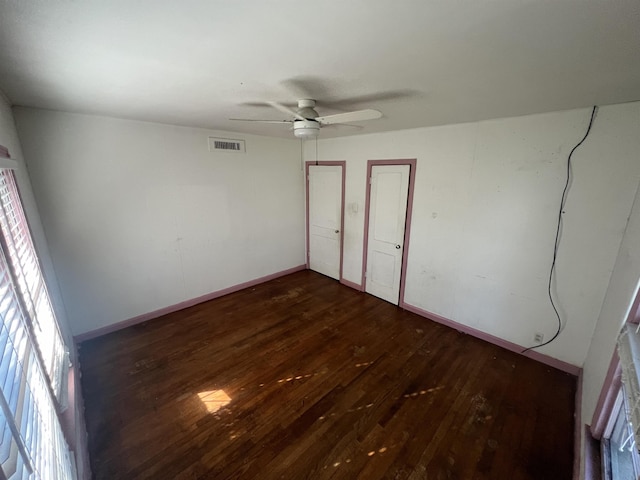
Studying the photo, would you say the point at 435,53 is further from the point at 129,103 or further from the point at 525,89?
the point at 129,103

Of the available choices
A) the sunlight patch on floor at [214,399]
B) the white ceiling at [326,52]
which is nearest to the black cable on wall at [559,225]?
the white ceiling at [326,52]

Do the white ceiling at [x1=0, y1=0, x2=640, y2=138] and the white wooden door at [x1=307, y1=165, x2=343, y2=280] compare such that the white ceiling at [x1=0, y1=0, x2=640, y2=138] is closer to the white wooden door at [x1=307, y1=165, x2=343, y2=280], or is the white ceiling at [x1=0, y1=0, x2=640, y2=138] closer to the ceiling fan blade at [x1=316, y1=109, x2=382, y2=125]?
the ceiling fan blade at [x1=316, y1=109, x2=382, y2=125]

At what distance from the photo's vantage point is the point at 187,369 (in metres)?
2.35

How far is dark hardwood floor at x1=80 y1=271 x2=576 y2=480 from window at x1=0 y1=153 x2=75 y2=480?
1.98ft

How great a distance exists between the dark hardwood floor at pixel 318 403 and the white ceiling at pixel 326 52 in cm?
226

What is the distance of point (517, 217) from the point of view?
2422 millimetres

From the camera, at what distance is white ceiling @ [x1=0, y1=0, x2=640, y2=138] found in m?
0.86

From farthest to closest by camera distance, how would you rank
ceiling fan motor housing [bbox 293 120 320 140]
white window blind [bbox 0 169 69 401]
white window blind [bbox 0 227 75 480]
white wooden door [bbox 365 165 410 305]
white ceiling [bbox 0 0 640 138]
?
white wooden door [bbox 365 165 410 305] < ceiling fan motor housing [bbox 293 120 320 140] < white window blind [bbox 0 169 69 401] < white ceiling [bbox 0 0 640 138] < white window blind [bbox 0 227 75 480]

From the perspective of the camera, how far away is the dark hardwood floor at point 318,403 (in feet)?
5.28

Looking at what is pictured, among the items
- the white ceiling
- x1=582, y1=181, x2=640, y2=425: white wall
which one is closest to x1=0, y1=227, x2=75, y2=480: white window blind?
the white ceiling

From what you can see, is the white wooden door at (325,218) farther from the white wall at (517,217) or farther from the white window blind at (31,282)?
the white window blind at (31,282)

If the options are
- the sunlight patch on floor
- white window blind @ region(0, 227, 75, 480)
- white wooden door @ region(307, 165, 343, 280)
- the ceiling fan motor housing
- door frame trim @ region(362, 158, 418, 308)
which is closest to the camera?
white window blind @ region(0, 227, 75, 480)

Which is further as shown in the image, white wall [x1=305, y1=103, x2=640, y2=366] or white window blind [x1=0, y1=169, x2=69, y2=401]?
white wall [x1=305, y1=103, x2=640, y2=366]

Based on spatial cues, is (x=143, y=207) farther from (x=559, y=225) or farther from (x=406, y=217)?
(x=559, y=225)
